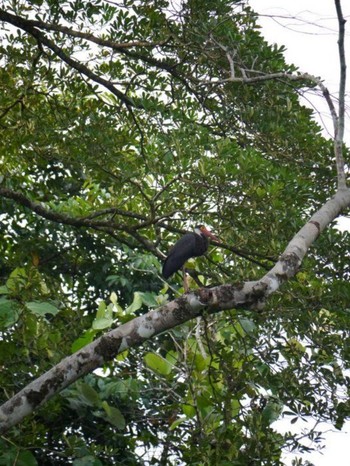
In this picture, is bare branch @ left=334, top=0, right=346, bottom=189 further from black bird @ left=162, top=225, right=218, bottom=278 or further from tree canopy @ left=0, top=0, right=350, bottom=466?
black bird @ left=162, top=225, right=218, bottom=278

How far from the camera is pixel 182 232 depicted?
7551 millimetres

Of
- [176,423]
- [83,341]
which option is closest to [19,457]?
[83,341]

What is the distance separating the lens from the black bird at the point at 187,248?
7316 millimetres

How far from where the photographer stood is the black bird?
732 centimetres

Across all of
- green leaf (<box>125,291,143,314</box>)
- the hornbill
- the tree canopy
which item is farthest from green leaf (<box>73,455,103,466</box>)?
the hornbill

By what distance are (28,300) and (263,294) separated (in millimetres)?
2116

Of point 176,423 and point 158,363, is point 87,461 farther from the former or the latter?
point 158,363

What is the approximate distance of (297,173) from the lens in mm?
7164

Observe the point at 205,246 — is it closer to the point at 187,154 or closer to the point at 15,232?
the point at 187,154

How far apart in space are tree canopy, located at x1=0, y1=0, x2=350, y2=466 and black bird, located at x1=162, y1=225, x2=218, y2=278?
106 millimetres

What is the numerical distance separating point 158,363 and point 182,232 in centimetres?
108

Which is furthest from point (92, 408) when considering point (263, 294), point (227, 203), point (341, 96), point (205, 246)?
point (341, 96)

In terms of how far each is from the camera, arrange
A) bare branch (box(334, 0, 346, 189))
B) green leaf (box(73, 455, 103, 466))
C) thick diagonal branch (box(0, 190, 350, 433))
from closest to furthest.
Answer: thick diagonal branch (box(0, 190, 350, 433))
bare branch (box(334, 0, 346, 189))
green leaf (box(73, 455, 103, 466))

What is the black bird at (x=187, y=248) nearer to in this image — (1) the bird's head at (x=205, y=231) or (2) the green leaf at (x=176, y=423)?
(1) the bird's head at (x=205, y=231)
